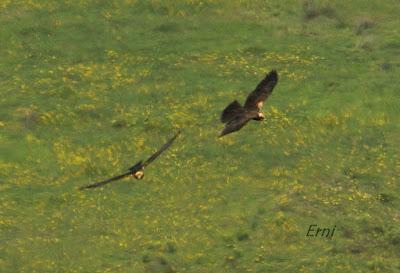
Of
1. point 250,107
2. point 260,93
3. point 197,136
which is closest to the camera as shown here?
point 250,107

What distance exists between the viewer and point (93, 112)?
4869cm

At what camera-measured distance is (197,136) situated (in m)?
47.0

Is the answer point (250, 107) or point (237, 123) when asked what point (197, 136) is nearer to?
point (250, 107)

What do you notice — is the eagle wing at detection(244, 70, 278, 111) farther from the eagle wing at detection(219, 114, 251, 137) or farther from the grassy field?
the grassy field

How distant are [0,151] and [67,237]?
6421 millimetres

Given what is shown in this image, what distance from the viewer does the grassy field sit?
134 feet

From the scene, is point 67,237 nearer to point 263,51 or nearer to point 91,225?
point 91,225

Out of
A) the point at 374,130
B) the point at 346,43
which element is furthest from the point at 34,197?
the point at 346,43

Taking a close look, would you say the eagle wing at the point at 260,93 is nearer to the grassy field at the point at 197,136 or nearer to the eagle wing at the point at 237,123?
the eagle wing at the point at 237,123

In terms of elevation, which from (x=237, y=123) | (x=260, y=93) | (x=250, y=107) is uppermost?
(x=260, y=93)

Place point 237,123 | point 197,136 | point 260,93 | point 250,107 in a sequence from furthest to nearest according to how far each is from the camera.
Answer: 1. point 197,136
2. point 260,93
3. point 250,107
4. point 237,123

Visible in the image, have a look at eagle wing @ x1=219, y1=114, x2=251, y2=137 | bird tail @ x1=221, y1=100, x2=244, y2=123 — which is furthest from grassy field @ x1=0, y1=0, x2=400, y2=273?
eagle wing @ x1=219, y1=114, x2=251, y2=137

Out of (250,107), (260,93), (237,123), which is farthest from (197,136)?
(237,123)

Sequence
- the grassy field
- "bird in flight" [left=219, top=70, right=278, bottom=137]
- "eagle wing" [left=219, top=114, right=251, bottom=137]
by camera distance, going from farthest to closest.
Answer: the grassy field < "bird in flight" [left=219, top=70, right=278, bottom=137] < "eagle wing" [left=219, top=114, right=251, bottom=137]
